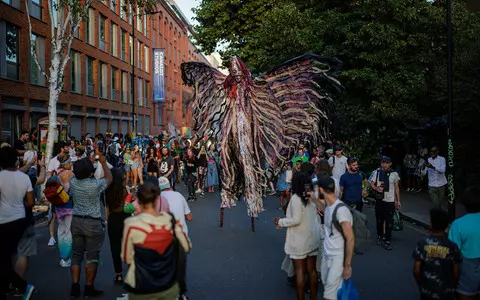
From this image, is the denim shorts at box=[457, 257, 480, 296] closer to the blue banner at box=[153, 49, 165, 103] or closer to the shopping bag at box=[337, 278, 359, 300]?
the shopping bag at box=[337, 278, 359, 300]

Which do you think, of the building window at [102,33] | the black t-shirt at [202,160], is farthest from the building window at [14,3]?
the building window at [102,33]

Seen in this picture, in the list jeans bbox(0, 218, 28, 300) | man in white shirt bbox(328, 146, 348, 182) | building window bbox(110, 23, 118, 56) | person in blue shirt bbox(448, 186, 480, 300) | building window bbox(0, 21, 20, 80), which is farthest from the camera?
building window bbox(110, 23, 118, 56)

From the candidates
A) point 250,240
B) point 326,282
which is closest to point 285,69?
point 250,240

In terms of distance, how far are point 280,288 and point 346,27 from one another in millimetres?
14285

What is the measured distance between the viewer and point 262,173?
9.52m

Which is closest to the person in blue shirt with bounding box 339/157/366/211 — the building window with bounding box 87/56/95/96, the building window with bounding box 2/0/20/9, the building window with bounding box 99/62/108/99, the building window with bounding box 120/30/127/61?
the building window with bounding box 2/0/20/9

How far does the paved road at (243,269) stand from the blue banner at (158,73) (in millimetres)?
36711

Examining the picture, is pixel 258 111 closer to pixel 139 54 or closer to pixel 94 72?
pixel 94 72

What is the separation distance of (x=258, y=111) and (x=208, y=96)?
102 cm

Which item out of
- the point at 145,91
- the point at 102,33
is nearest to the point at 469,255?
the point at 102,33

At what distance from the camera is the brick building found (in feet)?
73.5

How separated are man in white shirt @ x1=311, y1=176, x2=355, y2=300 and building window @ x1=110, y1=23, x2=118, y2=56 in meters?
35.2

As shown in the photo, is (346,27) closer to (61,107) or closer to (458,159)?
(458,159)

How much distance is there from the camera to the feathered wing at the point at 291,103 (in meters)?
9.06
